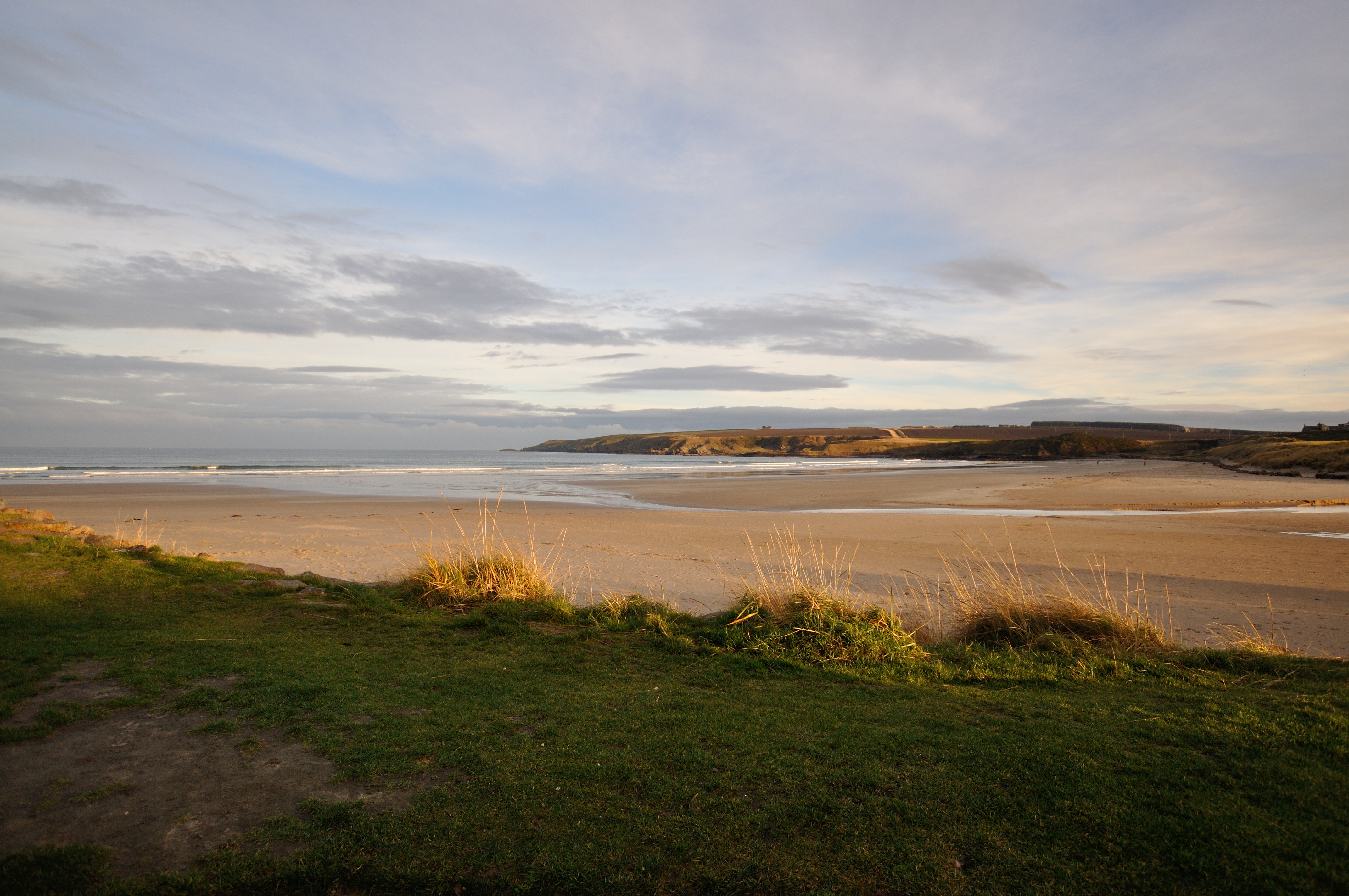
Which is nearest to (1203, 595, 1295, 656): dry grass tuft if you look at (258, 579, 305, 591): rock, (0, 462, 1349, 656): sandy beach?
(0, 462, 1349, 656): sandy beach

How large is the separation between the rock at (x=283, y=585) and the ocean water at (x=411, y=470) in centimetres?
390

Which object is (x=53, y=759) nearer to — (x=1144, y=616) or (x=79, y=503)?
(x=1144, y=616)

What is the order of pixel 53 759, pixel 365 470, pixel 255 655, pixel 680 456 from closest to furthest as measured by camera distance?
pixel 53 759 → pixel 255 655 → pixel 365 470 → pixel 680 456

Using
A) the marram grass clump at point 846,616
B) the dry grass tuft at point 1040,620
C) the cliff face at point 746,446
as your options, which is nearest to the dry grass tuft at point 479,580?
the marram grass clump at point 846,616

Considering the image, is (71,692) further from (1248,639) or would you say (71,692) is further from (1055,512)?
(1055,512)

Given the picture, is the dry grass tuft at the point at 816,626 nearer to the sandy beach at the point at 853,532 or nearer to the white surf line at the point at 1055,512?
the sandy beach at the point at 853,532

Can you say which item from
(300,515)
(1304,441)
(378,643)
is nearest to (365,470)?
(300,515)

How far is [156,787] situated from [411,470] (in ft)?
190

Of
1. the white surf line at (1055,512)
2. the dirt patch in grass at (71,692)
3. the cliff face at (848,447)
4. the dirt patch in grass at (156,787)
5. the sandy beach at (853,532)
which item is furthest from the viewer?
the cliff face at (848,447)

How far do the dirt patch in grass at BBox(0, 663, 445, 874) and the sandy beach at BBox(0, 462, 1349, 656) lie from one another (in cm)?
697

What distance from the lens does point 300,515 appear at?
2342cm

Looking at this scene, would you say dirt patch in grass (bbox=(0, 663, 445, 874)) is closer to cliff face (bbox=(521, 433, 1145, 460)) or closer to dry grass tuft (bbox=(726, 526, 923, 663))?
dry grass tuft (bbox=(726, 526, 923, 663))

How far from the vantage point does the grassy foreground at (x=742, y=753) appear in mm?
3162

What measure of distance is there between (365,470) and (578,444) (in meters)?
141
